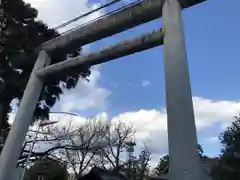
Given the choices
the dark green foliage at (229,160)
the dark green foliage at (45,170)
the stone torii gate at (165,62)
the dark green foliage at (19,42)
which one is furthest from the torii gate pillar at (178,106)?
the dark green foliage at (45,170)

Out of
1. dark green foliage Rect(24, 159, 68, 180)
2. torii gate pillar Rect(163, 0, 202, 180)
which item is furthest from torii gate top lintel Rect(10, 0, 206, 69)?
dark green foliage Rect(24, 159, 68, 180)

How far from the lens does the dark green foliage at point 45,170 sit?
13578mm

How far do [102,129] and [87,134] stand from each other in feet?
7.10

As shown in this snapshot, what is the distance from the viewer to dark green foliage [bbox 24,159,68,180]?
13.6 metres

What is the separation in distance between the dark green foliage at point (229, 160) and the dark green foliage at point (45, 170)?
7.46 meters

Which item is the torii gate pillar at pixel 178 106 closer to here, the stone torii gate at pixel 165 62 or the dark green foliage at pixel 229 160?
the stone torii gate at pixel 165 62

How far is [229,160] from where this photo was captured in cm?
1117

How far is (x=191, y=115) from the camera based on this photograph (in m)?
4.80

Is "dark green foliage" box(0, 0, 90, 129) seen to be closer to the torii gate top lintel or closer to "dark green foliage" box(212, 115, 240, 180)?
the torii gate top lintel

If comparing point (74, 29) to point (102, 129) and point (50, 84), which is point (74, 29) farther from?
point (102, 129)

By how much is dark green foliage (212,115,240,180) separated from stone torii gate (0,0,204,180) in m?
7.24

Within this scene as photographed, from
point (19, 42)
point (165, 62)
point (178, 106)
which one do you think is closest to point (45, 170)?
point (19, 42)

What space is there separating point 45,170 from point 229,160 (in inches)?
337

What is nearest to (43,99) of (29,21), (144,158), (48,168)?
(29,21)
